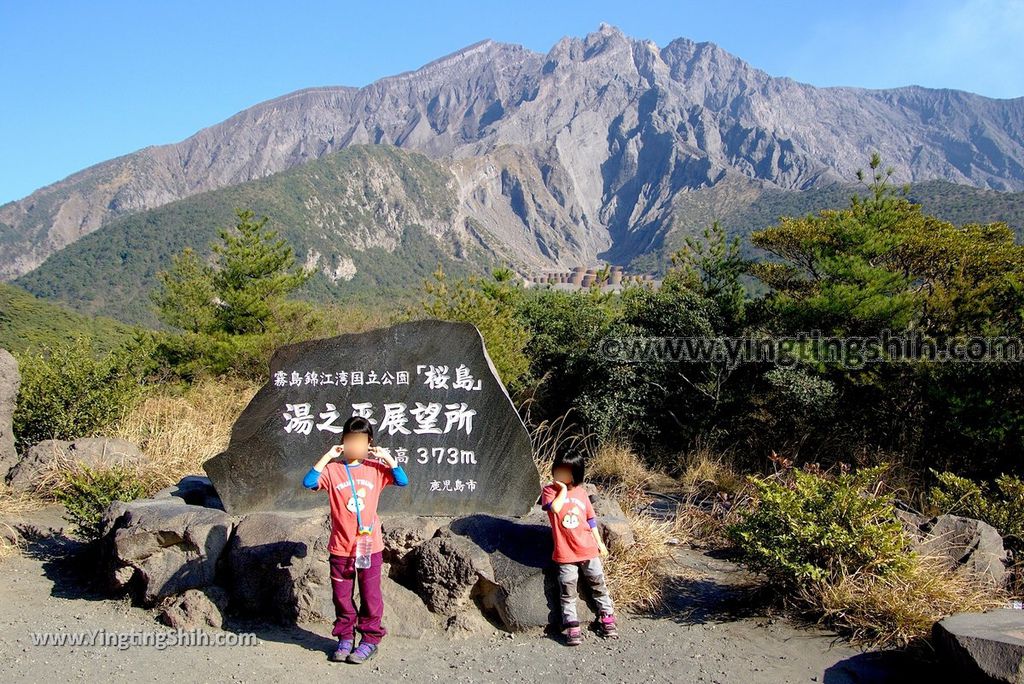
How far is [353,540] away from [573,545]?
120 centimetres

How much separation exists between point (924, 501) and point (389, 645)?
464 cm

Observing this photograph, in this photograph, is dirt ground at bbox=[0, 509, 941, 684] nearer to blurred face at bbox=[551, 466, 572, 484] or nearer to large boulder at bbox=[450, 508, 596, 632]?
large boulder at bbox=[450, 508, 596, 632]

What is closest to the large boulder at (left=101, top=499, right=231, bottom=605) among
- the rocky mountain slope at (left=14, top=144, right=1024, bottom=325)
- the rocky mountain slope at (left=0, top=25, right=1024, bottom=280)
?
the rocky mountain slope at (left=14, top=144, right=1024, bottom=325)

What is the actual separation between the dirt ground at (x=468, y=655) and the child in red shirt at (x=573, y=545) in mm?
134

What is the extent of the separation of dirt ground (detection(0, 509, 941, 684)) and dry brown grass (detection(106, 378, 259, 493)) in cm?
159

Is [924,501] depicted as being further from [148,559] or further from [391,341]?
[148,559]

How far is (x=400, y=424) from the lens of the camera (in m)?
4.86

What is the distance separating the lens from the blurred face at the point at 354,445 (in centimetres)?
390

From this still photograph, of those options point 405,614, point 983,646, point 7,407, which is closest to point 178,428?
point 7,407

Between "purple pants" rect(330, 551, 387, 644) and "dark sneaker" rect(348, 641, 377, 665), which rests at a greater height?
"purple pants" rect(330, 551, 387, 644)

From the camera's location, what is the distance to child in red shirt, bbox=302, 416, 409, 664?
380 cm

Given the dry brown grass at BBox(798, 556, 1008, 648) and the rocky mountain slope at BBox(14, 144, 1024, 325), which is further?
the rocky mountain slope at BBox(14, 144, 1024, 325)

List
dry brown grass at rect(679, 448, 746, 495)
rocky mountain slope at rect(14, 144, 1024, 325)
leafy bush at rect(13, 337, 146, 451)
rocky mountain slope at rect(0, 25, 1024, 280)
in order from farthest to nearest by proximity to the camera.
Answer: rocky mountain slope at rect(0, 25, 1024, 280)
rocky mountain slope at rect(14, 144, 1024, 325)
dry brown grass at rect(679, 448, 746, 495)
leafy bush at rect(13, 337, 146, 451)

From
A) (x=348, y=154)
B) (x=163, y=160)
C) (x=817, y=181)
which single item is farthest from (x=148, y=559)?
(x=163, y=160)
